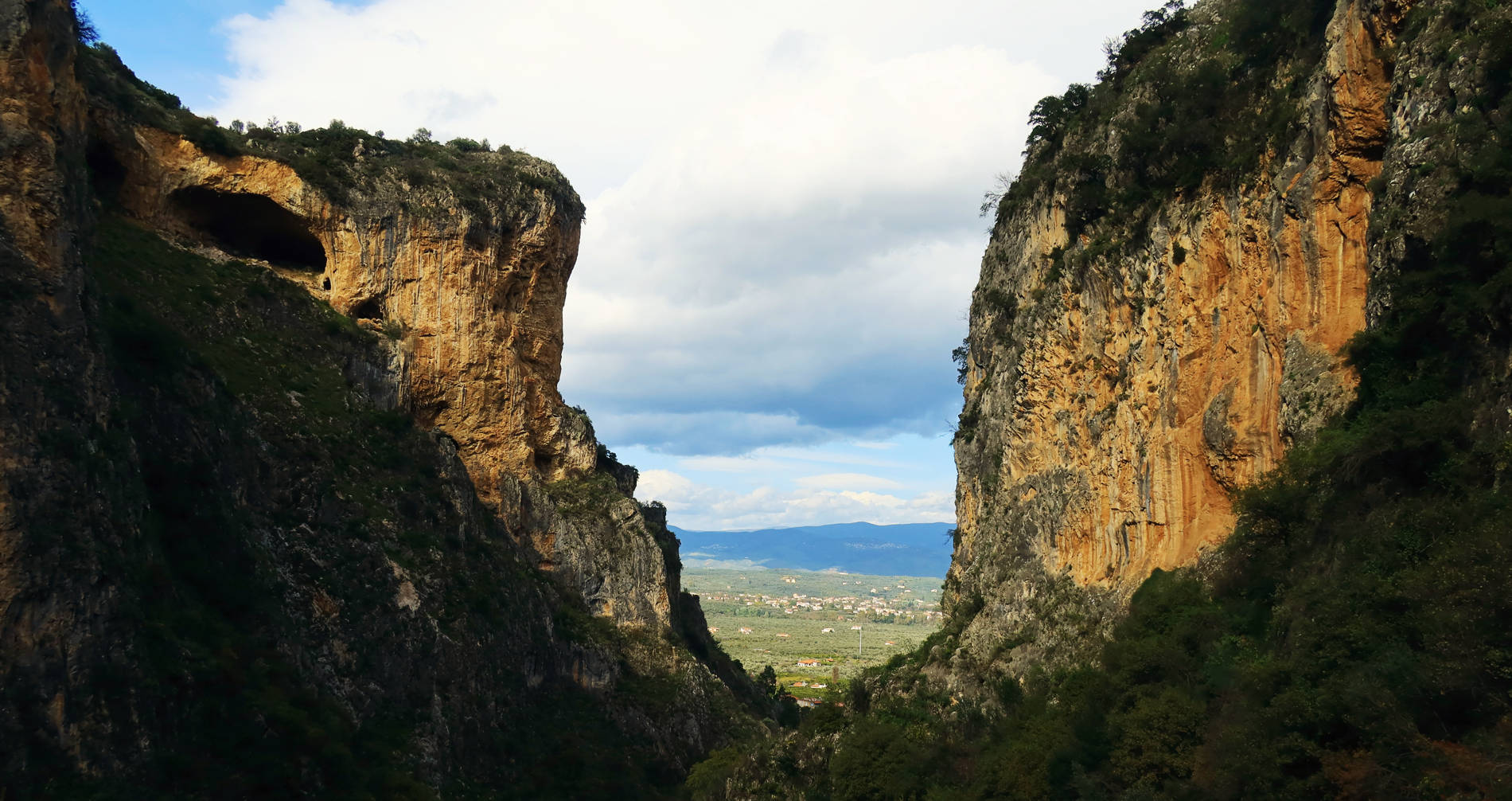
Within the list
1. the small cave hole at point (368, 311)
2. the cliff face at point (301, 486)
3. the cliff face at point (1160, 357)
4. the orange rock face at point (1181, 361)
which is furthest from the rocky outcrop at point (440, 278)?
the orange rock face at point (1181, 361)

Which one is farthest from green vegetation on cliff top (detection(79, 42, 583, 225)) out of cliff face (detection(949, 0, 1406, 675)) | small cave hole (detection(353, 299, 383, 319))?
cliff face (detection(949, 0, 1406, 675))

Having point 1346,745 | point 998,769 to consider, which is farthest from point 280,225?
point 1346,745

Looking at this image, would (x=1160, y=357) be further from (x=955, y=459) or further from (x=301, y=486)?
(x=301, y=486)

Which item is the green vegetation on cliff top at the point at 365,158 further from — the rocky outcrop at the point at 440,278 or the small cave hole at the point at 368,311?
the small cave hole at the point at 368,311

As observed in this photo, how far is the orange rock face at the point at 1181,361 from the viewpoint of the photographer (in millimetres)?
25297

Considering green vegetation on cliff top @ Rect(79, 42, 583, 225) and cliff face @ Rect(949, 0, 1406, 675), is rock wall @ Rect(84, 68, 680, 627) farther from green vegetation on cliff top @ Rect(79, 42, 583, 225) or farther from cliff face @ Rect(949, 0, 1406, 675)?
cliff face @ Rect(949, 0, 1406, 675)

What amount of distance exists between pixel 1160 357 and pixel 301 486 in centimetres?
3592

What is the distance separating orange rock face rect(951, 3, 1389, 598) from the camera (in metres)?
25.3

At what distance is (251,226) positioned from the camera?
195ft

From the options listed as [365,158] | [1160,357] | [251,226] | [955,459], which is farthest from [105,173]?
[1160,357]

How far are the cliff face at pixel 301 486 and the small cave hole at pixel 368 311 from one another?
0.83 ft

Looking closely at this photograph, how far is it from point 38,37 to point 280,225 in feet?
84.7

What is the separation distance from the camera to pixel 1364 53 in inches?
968

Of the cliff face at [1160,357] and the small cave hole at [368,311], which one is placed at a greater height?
the small cave hole at [368,311]
